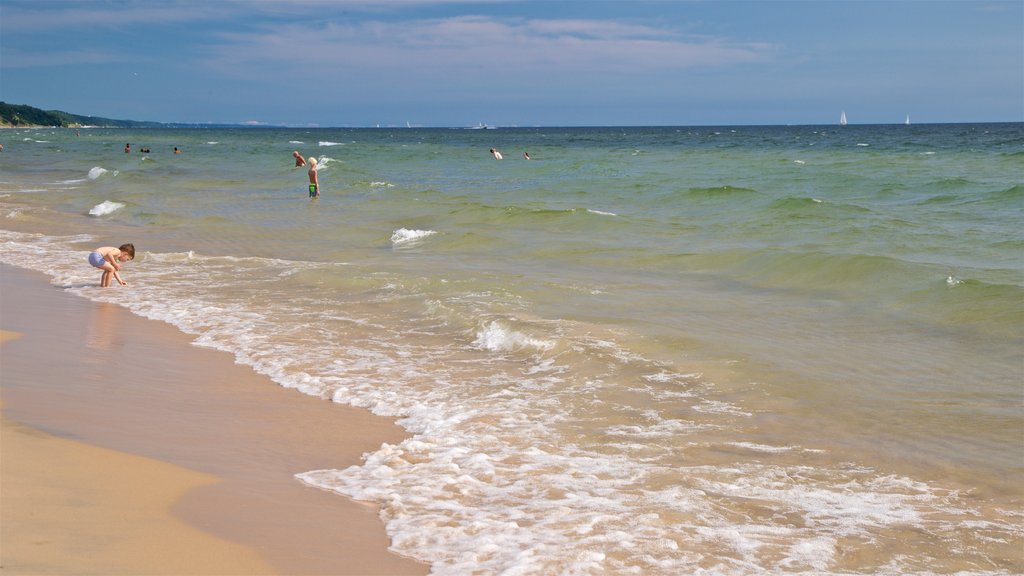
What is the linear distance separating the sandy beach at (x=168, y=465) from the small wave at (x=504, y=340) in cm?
214

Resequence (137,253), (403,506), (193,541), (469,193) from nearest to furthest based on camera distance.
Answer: (193,541), (403,506), (137,253), (469,193)

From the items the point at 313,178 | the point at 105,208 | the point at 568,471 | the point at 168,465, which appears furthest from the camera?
the point at 313,178

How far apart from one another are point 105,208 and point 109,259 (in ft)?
37.3

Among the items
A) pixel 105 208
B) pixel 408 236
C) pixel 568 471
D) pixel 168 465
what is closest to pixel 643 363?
pixel 568 471

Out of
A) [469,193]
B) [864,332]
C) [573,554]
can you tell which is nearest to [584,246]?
[864,332]

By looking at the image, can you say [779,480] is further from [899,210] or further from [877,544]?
[899,210]

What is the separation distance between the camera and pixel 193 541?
420cm

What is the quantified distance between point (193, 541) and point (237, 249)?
12.5 metres

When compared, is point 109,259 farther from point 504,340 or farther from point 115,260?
point 504,340

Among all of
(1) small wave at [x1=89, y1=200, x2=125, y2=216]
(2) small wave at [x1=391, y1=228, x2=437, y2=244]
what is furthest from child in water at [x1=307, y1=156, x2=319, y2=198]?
(2) small wave at [x1=391, y1=228, x2=437, y2=244]

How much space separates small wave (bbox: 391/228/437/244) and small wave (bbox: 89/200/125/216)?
866 centimetres

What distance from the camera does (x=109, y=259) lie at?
1188cm

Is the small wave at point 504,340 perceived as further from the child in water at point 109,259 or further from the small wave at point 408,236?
the small wave at point 408,236

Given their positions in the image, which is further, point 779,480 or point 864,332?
point 864,332
